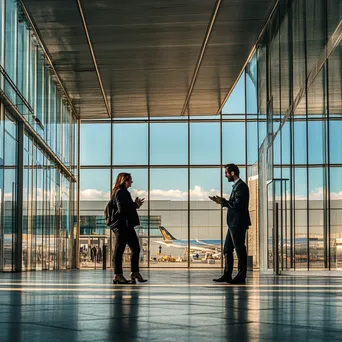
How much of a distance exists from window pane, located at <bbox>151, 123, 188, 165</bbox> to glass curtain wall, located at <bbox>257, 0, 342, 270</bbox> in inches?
485

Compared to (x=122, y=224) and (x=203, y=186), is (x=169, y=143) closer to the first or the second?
(x=203, y=186)

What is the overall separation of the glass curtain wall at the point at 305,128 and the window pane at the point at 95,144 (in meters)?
13.5

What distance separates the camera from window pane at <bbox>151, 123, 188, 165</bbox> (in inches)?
1350

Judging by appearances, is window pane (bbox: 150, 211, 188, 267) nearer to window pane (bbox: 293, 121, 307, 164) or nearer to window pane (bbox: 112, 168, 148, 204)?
window pane (bbox: 112, 168, 148, 204)

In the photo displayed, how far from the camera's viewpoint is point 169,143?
3450 cm

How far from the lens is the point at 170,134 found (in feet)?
113

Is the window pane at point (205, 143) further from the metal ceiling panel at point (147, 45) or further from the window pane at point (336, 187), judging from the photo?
the window pane at point (336, 187)

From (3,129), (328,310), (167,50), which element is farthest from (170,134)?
(328,310)

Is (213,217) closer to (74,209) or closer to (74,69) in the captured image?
(74,209)

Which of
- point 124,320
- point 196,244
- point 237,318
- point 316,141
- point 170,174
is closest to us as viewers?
point 124,320

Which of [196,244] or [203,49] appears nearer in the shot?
[203,49]

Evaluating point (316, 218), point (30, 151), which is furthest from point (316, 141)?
point (30, 151)

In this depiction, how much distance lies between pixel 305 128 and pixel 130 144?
1987 centimetres

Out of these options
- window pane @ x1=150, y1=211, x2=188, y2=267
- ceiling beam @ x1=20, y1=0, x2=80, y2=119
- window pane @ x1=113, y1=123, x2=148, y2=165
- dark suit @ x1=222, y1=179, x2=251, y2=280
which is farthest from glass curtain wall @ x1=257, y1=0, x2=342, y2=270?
window pane @ x1=113, y1=123, x2=148, y2=165
